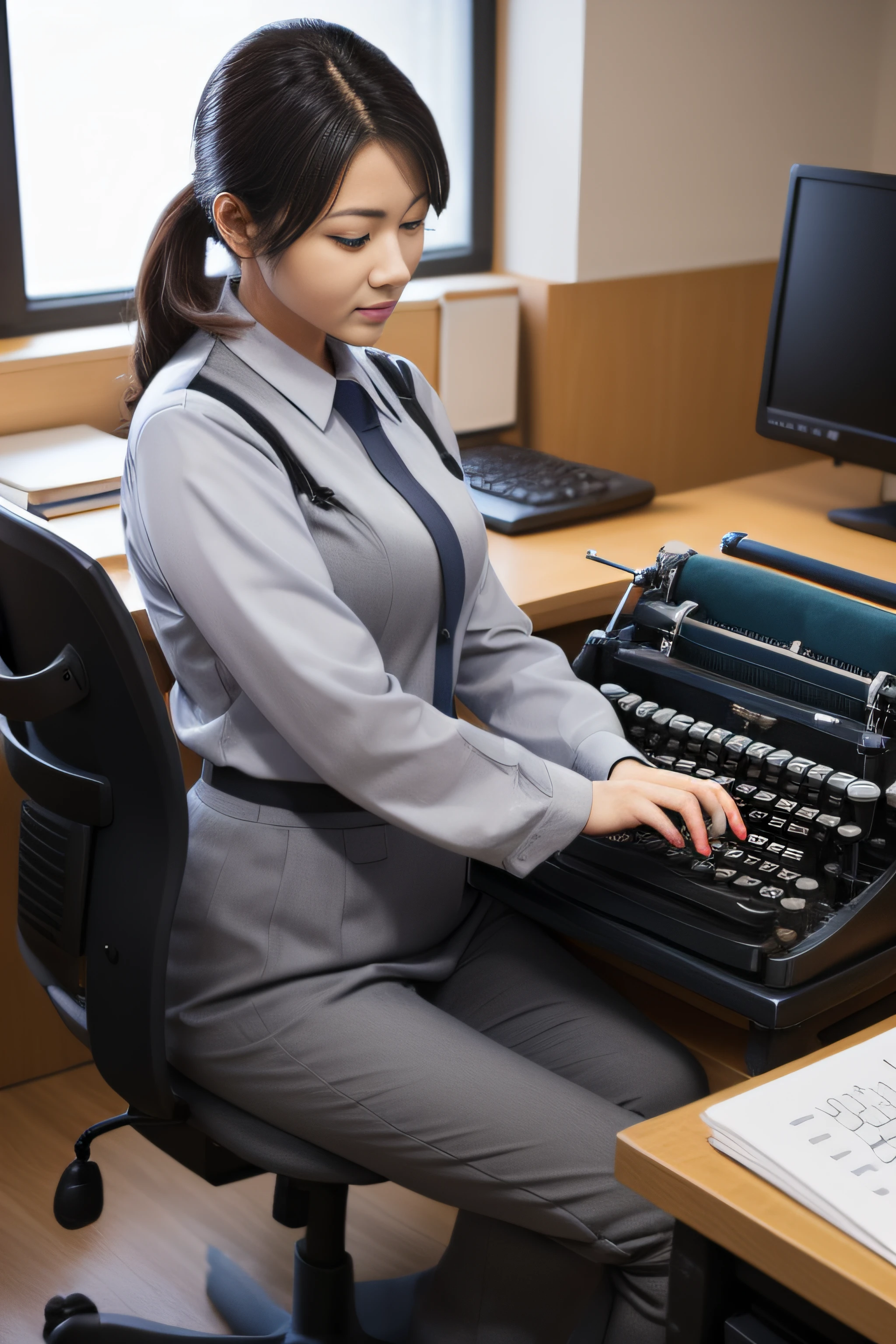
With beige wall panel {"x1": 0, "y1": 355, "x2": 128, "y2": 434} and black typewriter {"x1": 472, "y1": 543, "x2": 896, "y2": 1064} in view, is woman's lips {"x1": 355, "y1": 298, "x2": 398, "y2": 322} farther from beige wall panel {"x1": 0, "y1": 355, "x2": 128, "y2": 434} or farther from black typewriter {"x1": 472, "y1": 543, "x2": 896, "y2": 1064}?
beige wall panel {"x1": 0, "y1": 355, "x2": 128, "y2": 434}

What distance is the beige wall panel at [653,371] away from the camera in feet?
8.15

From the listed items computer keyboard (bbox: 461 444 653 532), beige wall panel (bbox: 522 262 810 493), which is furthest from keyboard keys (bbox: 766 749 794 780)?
beige wall panel (bbox: 522 262 810 493)

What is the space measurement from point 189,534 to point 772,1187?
0.66m

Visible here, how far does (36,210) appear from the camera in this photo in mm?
2158

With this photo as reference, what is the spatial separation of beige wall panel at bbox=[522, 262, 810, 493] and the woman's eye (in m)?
1.27

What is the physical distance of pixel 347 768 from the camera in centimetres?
120

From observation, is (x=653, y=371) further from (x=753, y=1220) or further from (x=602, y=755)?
(x=753, y=1220)

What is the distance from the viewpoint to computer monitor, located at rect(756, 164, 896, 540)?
1.99 metres

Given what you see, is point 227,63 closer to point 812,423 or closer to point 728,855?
point 728,855

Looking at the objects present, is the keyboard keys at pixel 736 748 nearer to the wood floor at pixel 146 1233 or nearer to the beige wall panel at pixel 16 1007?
the wood floor at pixel 146 1233

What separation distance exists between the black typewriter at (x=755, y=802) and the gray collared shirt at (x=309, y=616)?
8 cm

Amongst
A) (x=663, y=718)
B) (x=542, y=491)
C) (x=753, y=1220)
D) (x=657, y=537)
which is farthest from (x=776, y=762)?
(x=542, y=491)

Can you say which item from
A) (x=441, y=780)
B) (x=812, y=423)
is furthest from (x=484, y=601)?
(x=812, y=423)

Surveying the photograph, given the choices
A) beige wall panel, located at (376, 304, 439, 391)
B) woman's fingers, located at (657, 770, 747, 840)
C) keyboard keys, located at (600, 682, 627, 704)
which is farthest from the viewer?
beige wall panel, located at (376, 304, 439, 391)
